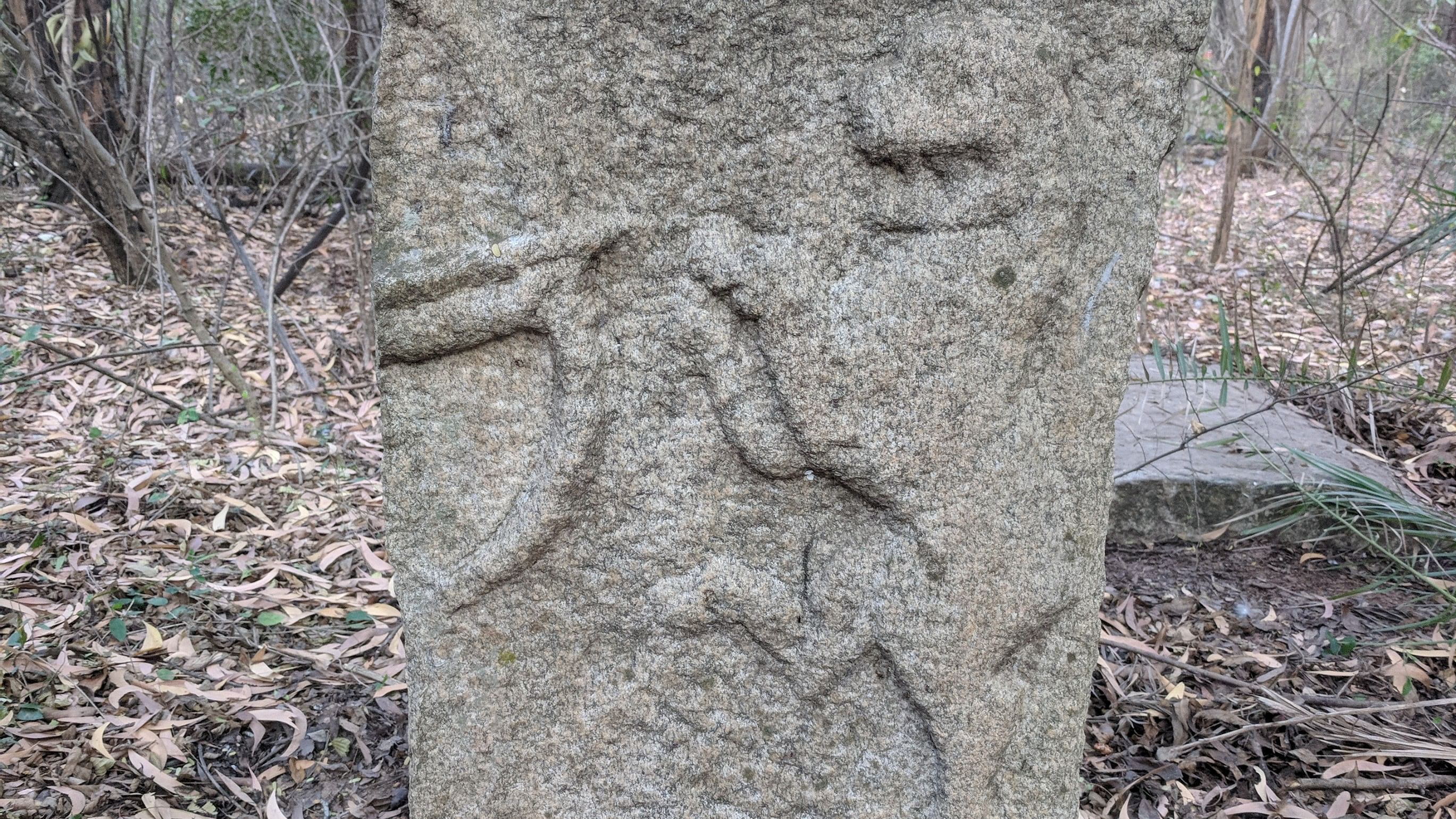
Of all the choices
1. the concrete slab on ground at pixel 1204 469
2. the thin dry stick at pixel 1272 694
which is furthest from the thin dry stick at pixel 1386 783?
the concrete slab on ground at pixel 1204 469

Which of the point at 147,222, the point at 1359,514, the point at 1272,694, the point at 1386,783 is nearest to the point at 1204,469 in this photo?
the point at 1359,514

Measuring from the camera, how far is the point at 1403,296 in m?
4.57

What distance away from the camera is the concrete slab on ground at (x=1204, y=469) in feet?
8.66

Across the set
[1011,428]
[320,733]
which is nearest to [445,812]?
[320,733]

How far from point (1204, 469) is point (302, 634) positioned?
6.93 ft

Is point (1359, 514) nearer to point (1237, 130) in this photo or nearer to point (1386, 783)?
point (1386, 783)

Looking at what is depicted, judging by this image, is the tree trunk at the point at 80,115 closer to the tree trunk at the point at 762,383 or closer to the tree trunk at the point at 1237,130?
the tree trunk at the point at 762,383

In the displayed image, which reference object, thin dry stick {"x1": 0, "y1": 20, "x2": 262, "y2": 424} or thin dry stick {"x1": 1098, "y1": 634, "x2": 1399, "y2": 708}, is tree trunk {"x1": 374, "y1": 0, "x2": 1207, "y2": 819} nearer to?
thin dry stick {"x1": 1098, "y1": 634, "x2": 1399, "y2": 708}

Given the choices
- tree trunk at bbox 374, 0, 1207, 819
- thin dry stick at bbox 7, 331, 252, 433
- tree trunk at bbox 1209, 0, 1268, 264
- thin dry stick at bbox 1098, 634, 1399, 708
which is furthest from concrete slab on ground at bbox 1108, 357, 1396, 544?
thin dry stick at bbox 7, 331, 252, 433

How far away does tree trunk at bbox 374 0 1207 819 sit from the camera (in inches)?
52.7

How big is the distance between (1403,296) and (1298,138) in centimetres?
305

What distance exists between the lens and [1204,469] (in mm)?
2697

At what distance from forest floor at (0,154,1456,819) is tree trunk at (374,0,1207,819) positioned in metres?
0.52

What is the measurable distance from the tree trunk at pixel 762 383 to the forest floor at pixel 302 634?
0.52 m
